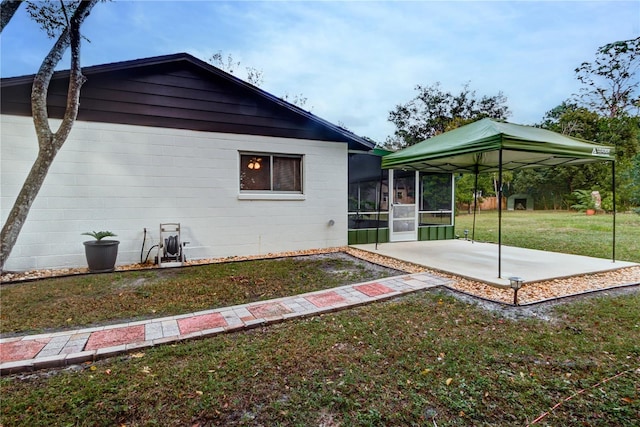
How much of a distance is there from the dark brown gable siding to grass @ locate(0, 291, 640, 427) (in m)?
4.73

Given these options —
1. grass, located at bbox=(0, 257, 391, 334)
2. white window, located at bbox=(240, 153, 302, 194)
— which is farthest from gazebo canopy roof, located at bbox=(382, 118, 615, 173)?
grass, located at bbox=(0, 257, 391, 334)

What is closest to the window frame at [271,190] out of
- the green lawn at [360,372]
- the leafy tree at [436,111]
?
the green lawn at [360,372]

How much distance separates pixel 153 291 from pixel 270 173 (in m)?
3.57

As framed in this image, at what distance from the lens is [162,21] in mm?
7320

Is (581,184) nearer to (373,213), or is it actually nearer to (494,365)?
(373,213)

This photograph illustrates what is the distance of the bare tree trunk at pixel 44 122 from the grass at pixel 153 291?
74 centimetres

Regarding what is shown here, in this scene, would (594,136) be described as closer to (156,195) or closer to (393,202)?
(393,202)

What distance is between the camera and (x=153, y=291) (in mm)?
4238

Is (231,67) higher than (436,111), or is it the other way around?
(231,67)

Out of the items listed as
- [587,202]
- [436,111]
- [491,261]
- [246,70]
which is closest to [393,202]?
[491,261]

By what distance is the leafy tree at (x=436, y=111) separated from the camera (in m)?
23.4

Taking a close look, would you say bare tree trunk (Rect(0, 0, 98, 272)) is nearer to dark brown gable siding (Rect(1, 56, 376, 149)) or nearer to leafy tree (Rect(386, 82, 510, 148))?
dark brown gable siding (Rect(1, 56, 376, 149))

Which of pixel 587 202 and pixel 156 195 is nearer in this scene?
pixel 156 195

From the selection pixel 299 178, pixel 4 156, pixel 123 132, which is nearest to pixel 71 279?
pixel 4 156
